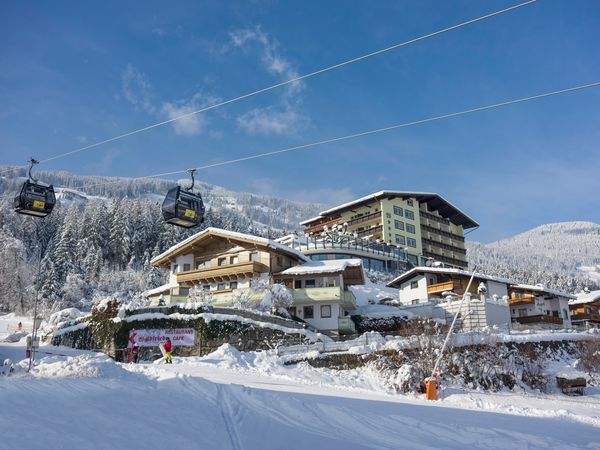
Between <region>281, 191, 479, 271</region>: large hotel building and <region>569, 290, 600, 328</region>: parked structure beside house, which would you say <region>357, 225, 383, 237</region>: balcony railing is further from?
<region>569, 290, 600, 328</region>: parked structure beside house

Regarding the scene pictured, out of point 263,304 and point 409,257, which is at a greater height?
point 409,257

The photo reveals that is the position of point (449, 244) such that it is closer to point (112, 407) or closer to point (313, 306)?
point (313, 306)

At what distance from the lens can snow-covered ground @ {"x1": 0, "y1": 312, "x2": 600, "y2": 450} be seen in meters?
9.14

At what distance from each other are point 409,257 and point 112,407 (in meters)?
82.7

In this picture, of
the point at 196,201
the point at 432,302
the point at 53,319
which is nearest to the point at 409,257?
the point at 432,302

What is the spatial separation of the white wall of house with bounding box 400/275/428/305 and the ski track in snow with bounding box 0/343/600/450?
3264cm

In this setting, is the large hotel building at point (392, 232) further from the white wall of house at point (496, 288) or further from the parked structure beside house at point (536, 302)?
the white wall of house at point (496, 288)

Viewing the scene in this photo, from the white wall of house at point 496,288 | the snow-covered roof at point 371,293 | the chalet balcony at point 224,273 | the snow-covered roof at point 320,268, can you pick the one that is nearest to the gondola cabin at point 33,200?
the chalet balcony at point 224,273

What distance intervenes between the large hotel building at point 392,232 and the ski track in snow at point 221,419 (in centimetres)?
5876

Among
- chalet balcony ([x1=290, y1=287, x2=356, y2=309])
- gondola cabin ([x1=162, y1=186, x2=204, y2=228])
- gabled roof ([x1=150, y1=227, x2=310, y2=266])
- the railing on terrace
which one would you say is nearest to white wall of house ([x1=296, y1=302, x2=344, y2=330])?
chalet balcony ([x1=290, y1=287, x2=356, y2=309])

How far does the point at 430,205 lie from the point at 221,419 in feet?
315

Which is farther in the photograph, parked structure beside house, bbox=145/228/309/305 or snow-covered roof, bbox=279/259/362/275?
snow-covered roof, bbox=279/259/362/275

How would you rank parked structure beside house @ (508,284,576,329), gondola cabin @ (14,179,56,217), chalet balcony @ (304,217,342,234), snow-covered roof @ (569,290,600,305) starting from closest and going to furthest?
gondola cabin @ (14,179,56,217) < parked structure beside house @ (508,284,576,329) < snow-covered roof @ (569,290,600,305) < chalet balcony @ (304,217,342,234)

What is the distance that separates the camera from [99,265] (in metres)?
80.1
